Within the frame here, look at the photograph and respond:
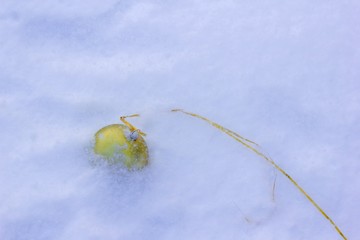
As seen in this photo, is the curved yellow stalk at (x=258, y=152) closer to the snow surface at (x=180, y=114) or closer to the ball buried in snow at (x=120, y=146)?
the snow surface at (x=180, y=114)

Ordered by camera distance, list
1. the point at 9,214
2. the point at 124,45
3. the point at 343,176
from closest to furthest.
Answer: the point at 9,214 < the point at 343,176 < the point at 124,45

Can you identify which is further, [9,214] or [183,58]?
[183,58]

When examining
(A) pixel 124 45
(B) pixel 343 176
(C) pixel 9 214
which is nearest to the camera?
(C) pixel 9 214

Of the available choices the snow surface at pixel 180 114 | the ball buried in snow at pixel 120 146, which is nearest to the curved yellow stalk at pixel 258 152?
the snow surface at pixel 180 114

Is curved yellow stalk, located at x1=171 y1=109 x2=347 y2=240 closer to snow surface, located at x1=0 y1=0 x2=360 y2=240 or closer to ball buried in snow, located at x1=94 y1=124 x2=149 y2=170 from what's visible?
snow surface, located at x1=0 y1=0 x2=360 y2=240

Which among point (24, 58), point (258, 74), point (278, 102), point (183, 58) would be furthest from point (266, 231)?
point (24, 58)

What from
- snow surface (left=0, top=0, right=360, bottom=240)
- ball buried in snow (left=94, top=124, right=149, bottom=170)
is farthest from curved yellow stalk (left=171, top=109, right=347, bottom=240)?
ball buried in snow (left=94, top=124, right=149, bottom=170)

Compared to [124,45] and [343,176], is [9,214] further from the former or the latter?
[343,176]
